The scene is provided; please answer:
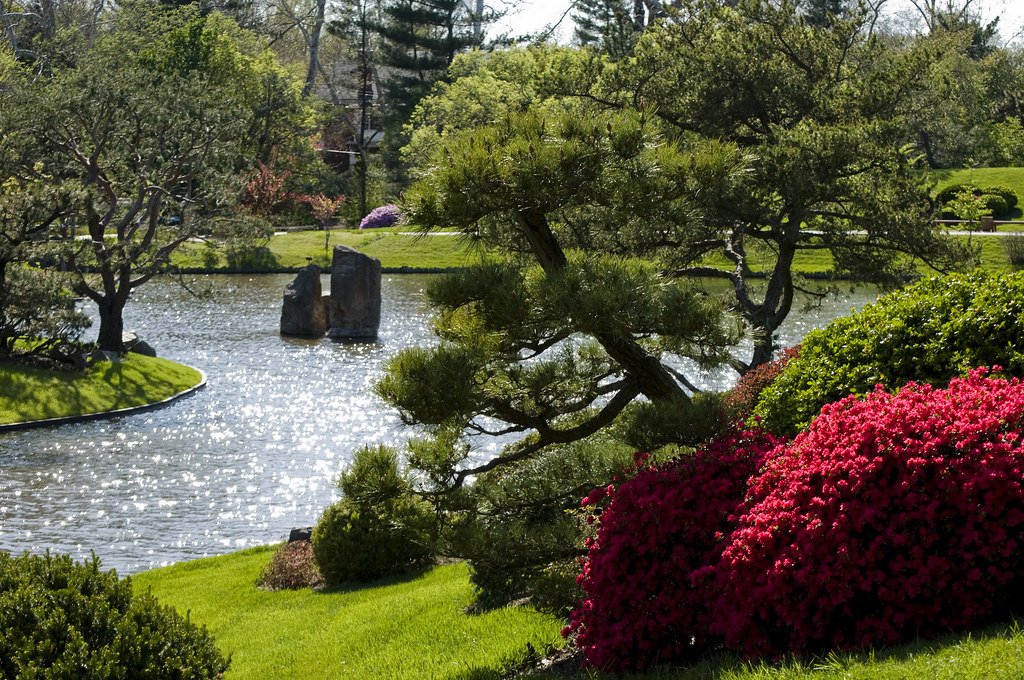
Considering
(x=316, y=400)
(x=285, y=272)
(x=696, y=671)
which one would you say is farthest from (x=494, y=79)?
(x=696, y=671)

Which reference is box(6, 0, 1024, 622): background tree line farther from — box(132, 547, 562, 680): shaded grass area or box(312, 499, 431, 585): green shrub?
box(312, 499, 431, 585): green shrub

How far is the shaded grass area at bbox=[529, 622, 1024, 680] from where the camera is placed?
16.3 ft

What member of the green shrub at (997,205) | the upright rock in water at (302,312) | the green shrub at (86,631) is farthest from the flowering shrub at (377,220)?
the green shrub at (86,631)

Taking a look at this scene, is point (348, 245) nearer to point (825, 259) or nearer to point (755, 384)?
point (825, 259)

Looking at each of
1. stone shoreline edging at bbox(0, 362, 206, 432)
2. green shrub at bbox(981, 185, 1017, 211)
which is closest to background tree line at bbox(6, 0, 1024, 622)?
stone shoreline edging at bbox(0, 362, 206, 432)

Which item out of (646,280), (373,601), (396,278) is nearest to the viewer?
(646,280)

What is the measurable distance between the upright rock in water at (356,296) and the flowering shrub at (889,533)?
30.5 m

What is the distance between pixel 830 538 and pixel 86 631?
18.9 feet

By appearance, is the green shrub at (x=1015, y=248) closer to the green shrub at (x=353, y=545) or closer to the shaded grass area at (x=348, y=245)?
the shaded grass area at (x=348, y=245)

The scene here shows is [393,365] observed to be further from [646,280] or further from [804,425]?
[804,425]

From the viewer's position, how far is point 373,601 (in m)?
11.2

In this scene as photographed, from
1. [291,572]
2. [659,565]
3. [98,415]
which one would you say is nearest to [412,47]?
[98,415]

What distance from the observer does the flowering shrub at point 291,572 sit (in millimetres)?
13234

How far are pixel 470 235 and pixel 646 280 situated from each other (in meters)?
1.90
